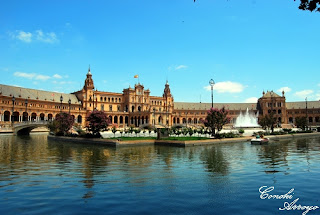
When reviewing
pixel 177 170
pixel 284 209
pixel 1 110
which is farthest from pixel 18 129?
pixel 284 209

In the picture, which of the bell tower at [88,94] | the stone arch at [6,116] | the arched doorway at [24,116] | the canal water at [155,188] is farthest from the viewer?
the bell tower at [88,94]

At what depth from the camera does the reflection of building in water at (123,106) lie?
259 ft

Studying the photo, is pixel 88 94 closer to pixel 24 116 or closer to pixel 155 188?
pixel 24 116

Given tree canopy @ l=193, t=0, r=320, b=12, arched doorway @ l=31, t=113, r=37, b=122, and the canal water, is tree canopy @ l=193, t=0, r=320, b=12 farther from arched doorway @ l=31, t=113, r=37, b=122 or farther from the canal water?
arched doorway @ l=31, t=113, r=37, b=122

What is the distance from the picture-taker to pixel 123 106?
106 m

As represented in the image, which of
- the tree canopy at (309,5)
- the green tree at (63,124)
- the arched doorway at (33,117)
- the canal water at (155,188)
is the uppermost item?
the tree canopy at (309,5)

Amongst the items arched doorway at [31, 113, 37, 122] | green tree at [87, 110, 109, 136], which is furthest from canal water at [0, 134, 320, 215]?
arched doorway at [31, 113, 37, 122]

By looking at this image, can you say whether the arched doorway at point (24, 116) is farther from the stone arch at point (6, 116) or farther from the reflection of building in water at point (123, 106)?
the stone arch at point (6, 116)

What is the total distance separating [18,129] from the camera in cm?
6203

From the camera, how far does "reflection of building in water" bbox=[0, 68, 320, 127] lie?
259ft

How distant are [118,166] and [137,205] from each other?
30.1 feet

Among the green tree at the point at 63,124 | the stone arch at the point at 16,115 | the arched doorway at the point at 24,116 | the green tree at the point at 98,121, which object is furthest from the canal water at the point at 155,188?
the arched doorway at the point at 24,116

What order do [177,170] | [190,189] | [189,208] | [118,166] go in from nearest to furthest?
[189,208], [190,189], [177,170], [118,166]

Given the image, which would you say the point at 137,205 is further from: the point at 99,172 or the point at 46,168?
the point at 46,168
